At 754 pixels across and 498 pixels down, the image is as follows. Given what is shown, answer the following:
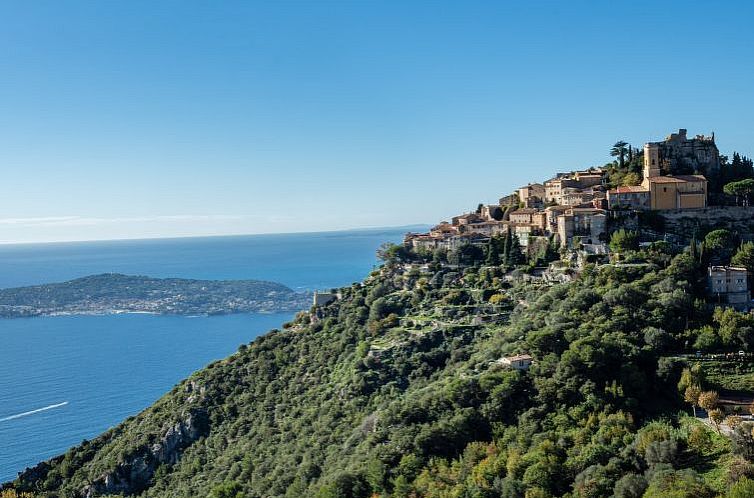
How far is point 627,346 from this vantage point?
28.3 m

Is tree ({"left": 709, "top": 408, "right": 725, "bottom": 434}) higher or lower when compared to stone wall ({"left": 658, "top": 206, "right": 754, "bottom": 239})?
lower

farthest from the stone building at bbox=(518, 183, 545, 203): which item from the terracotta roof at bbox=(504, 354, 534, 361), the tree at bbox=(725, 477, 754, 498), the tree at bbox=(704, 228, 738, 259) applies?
the tree at bbox=(725, 477, 754, 498)

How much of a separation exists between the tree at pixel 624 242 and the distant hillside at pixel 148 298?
3471 inches

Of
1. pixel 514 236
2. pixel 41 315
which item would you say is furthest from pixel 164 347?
pixel 514 236

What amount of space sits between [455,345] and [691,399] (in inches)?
572

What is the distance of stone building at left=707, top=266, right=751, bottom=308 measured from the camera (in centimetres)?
3191

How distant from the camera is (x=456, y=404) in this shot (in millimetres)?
28562

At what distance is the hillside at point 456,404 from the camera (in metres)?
22.8

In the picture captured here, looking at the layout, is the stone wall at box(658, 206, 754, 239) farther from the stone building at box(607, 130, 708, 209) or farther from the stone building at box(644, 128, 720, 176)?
the stone building at box(644, 128, 720, 176)

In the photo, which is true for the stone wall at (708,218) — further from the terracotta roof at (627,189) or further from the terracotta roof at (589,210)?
the terracotta roof at (589,210)

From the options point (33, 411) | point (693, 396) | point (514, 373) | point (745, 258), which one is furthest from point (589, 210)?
point (33, 411)

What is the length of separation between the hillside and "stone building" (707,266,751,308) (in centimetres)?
120

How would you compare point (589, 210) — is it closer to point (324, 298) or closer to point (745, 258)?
point (745, 258)

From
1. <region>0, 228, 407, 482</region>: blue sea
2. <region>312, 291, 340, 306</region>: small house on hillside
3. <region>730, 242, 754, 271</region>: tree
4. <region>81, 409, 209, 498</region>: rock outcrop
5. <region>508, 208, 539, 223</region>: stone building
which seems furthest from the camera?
<region>0, 228, 407, 482</region>: blue sea
